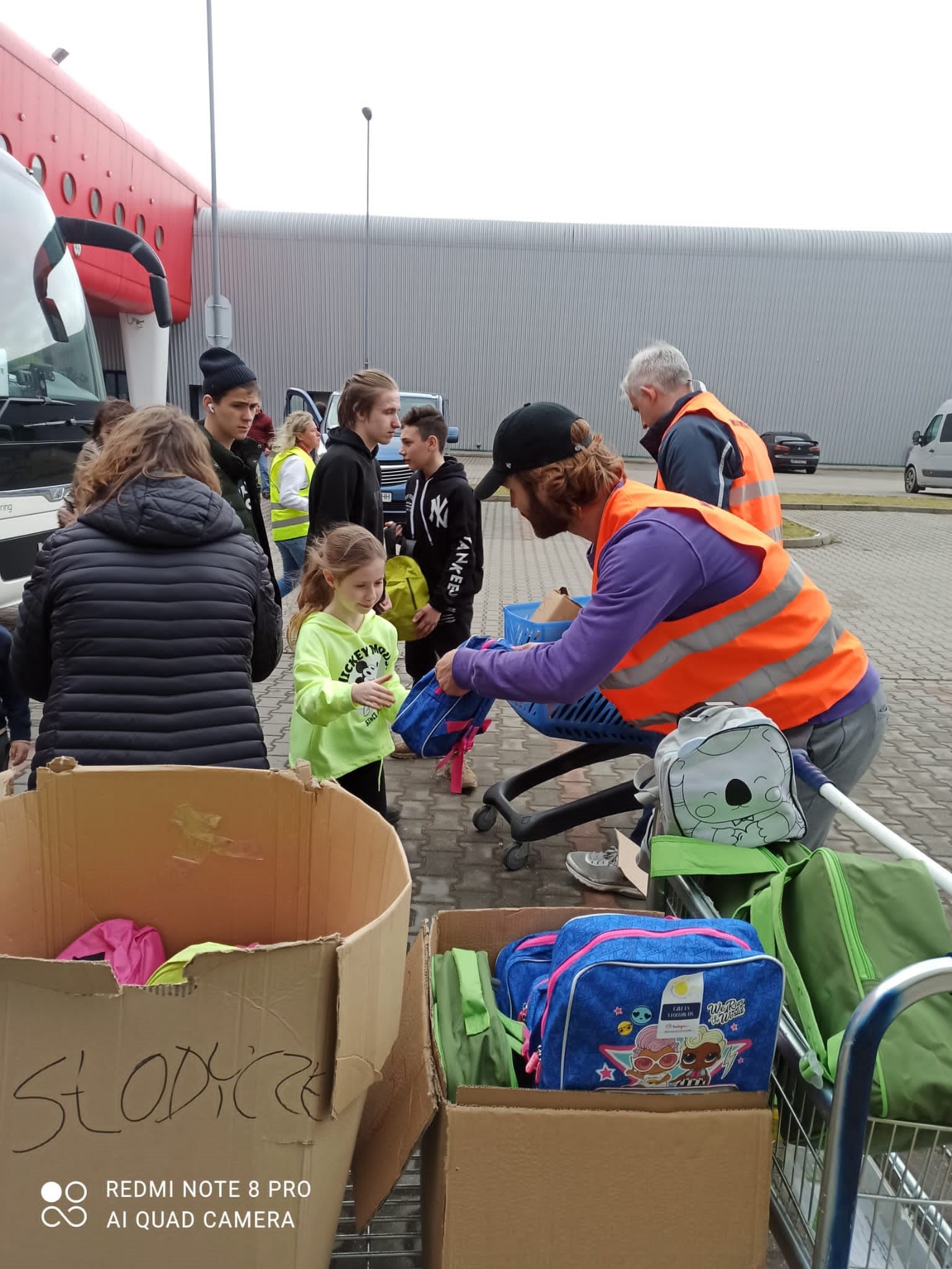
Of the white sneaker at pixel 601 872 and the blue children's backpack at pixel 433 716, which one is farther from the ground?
the blue children's backpack at pixel 433 716

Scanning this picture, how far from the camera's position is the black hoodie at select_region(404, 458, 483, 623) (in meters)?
4.74

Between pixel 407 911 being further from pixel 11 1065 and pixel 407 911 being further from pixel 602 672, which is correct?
pixel 602 672

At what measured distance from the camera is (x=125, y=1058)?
1097 millimetres

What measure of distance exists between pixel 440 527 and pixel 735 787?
3.02m

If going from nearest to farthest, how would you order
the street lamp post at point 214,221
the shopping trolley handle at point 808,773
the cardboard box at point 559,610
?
Result: the shopping trolley handle at point 808,773
the cardboard box at point 559,610
the street lamp post at point 214,221

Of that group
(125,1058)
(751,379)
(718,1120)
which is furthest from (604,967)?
(751,379)

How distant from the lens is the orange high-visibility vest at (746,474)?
4.07 metres

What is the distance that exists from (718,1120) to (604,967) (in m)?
0.31

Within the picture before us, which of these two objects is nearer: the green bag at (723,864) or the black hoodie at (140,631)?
the green bag at (723,864)

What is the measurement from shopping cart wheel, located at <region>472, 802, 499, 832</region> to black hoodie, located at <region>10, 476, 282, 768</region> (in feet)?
7.10

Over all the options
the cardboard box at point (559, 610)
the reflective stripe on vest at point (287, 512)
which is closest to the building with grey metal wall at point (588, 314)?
the reflective stripe on vest at point (287, 512)

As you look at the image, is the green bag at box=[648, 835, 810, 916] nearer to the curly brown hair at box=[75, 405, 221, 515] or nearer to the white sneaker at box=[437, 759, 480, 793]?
the curly brown hair at box=[75, 405, 221, 515]

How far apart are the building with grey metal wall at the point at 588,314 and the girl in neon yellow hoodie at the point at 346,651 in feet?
94.0

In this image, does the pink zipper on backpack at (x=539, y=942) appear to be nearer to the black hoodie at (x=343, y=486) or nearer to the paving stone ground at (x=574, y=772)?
the paving stone ground at (x=574, y=772)
